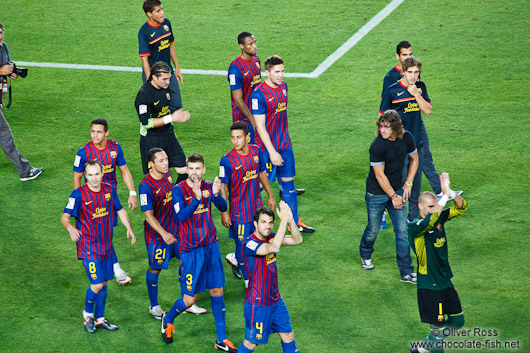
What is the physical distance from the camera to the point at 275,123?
1021cm

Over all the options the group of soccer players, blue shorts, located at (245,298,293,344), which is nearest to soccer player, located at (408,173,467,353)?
the group of soccer players

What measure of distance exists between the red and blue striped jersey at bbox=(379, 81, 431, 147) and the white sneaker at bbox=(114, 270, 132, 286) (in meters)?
3.89

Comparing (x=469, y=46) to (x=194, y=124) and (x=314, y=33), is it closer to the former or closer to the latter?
(x=314, y=33)

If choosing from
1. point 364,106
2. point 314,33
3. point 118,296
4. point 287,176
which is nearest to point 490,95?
point 364,106

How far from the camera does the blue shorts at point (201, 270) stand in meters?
8.16

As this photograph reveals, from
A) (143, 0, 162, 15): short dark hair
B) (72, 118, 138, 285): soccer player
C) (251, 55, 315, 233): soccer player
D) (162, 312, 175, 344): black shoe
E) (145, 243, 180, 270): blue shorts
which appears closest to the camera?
(162, 312, 175, 344): black shoe

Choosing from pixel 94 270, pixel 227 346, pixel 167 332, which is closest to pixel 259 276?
pixel 227 346

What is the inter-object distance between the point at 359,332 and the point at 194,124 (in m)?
6.68

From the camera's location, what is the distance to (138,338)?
333 inches

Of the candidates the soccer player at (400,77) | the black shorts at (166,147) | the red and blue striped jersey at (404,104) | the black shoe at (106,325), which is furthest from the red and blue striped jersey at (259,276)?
the soccer player at (400,77)

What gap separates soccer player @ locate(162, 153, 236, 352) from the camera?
812 cm

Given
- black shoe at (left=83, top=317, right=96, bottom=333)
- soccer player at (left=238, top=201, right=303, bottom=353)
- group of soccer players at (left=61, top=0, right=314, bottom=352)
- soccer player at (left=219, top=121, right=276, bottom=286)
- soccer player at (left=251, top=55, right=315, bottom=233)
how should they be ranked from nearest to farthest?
soccer player at (left=238, top=201, right=303, bottom=353) < group of soccer players at (left=61, top=0, right=314, bottom=352) < black shoe at (left=83, top=317, right=96, bottom=333) < soccer player at (left=219, top=121, right=276, bottom=286) < soccer player at (left=251, top=55, right=315, bottom=233)

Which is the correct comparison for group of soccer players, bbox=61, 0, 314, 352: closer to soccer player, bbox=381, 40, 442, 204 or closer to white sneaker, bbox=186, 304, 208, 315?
white sneaker, bbox=186, 304, 208, 315

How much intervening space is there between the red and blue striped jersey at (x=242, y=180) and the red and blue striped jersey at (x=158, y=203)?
2.14 feet
